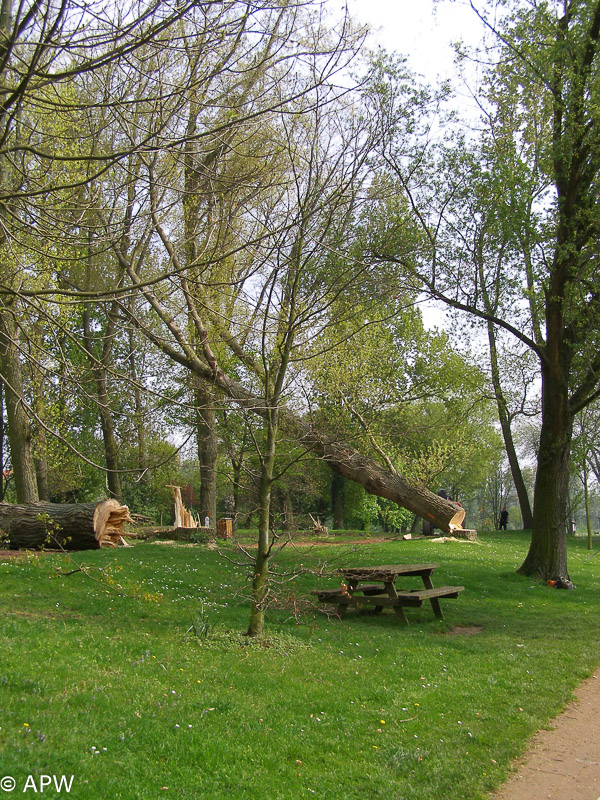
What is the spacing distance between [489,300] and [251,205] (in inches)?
396

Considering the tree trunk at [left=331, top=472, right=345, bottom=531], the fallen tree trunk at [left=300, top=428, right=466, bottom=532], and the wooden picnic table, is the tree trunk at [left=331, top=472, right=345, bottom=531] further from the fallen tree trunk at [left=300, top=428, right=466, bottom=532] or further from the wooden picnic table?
the wooden picnic table

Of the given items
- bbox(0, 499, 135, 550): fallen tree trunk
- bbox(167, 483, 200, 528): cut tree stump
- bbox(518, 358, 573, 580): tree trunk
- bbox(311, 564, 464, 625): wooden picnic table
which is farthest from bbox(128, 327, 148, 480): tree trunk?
bbox(167, 483, 200, 528): cut tree stump

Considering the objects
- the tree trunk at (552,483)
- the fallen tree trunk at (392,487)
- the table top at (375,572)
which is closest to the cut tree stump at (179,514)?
the fallen tree trunk at (392,487)

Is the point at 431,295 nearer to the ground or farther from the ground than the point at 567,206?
nearer to the ground

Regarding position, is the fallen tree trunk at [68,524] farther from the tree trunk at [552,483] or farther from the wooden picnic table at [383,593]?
the tree trunk at [552,483]

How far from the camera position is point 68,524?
575 inches

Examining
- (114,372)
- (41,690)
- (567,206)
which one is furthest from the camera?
(567,206)

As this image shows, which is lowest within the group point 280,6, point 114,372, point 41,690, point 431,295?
point 41,690

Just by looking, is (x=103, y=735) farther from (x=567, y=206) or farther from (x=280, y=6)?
(x=567, y=206)

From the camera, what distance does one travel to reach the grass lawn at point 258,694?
170 inches

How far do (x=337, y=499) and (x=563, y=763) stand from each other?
38.8 metres

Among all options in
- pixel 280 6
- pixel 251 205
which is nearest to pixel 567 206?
pixel 251 205

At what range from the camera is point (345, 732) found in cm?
534

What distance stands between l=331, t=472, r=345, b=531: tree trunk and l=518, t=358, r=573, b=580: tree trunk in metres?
28.2
